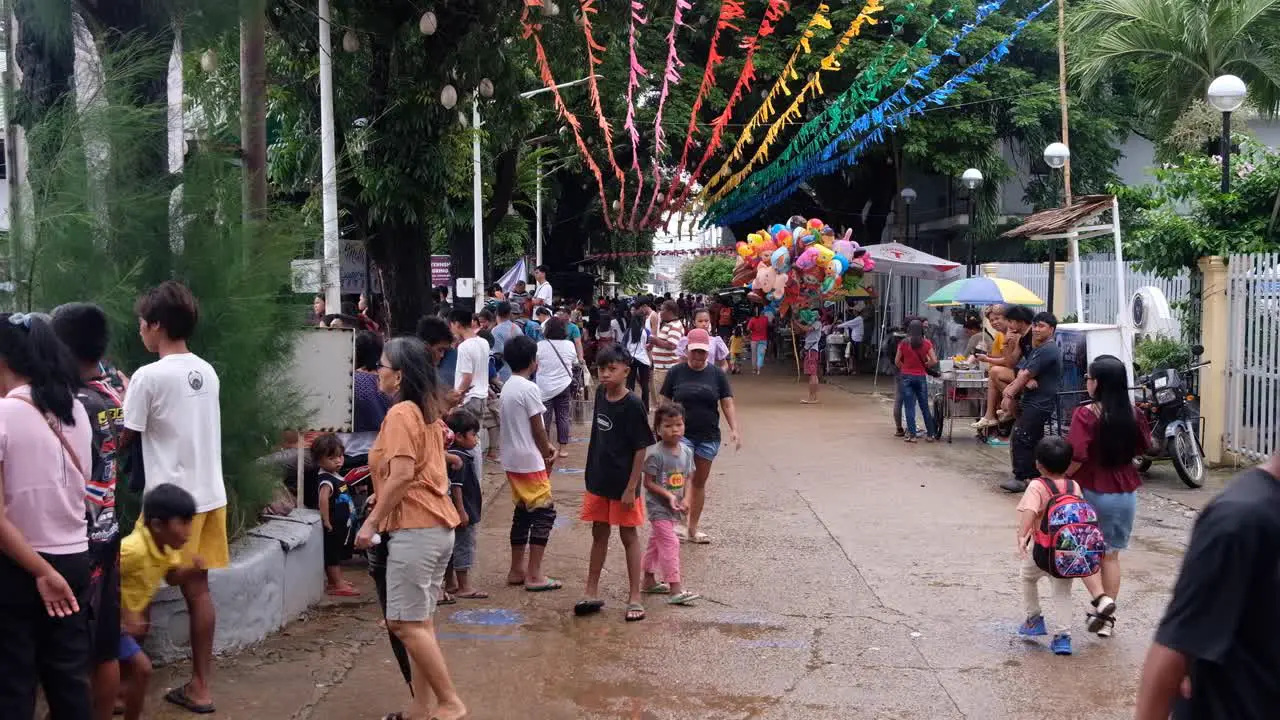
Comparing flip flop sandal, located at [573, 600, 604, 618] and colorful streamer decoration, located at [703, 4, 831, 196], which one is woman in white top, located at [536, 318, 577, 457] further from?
flip flop sandal, located at [573, 600, 604, 618]

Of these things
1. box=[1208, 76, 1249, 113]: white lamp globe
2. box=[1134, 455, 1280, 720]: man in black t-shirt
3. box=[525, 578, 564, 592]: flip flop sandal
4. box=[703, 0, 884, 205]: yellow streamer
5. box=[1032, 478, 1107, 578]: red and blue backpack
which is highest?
box=[703, 0, 884, 205]: yellow streamer

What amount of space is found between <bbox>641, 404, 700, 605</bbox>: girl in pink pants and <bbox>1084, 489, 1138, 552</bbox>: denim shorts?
2411 millimetres

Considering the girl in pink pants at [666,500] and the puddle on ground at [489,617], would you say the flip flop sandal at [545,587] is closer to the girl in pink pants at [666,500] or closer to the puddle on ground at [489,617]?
the puddle on ground at [489,617]

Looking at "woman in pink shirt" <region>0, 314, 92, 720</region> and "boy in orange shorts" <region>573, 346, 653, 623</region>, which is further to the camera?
"boy in orange shorts" <region>573, 346, 653, 623</region>

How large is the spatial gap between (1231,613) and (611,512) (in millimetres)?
4784

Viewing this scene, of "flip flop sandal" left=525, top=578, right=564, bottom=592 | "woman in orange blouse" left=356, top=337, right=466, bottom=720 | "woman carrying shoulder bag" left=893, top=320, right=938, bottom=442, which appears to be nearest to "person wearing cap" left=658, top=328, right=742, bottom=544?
"flip flop sandal" left=525, top=578, right=564, bottom=592

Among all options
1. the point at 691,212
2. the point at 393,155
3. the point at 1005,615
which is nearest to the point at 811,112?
the point at 691,212

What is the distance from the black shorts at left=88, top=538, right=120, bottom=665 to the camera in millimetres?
4484

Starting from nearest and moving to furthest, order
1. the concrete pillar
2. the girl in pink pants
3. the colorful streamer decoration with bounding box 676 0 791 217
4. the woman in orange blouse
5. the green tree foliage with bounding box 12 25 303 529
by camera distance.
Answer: the woman in orange blouse → the green tree foliage with bounding box 12 25 303 529 → the girl in pink pants → the concrete pillar → the colorful streamer decoration with bounding box 676 0 791 217

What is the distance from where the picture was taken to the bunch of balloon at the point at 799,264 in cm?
2086

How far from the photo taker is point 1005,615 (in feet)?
24.3

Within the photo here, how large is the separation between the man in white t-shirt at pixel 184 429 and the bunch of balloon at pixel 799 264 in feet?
53.1

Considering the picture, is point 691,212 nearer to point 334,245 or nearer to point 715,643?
point 334,245

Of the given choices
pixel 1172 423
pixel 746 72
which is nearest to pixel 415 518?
pixel 1172 423
